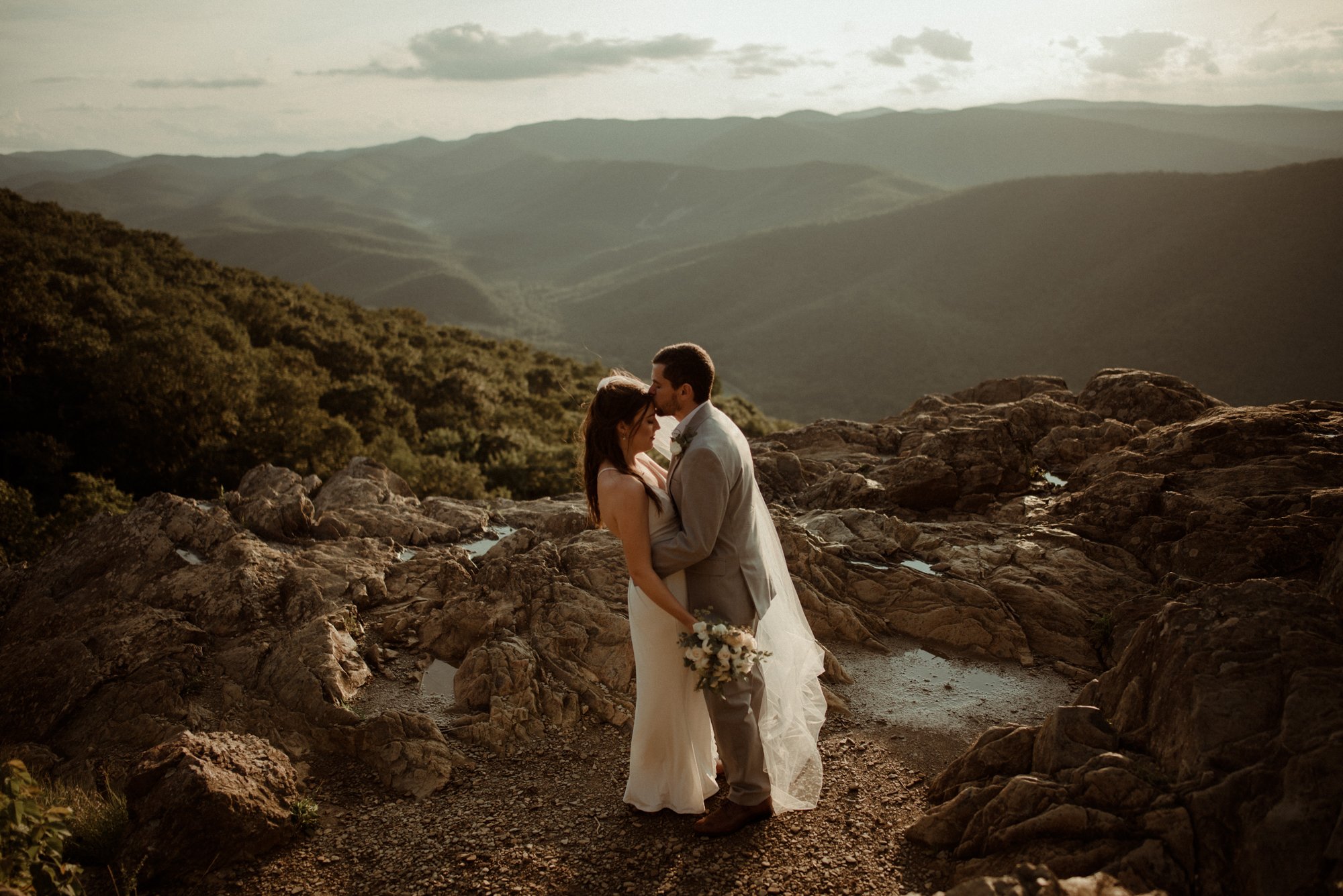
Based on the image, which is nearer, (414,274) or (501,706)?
(501,706)

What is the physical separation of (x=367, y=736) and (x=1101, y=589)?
7390 millimetres

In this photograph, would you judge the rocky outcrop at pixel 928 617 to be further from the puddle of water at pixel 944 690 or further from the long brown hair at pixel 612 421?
the long brown hair at pixel 612 421

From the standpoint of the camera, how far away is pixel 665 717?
5074 millimetres

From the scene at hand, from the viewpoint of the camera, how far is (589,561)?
8680 millimetres

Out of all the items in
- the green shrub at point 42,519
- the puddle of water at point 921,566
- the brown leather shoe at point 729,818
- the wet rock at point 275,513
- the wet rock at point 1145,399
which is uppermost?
the wet rock at point 1145,399

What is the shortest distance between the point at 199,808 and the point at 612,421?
349 centimetres

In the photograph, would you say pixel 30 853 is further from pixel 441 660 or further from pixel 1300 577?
pixel 1300 577

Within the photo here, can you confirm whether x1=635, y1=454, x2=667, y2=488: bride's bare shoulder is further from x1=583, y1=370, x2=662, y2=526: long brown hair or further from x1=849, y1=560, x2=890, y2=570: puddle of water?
x1=849, y1=560, x2=890, y2=570: puddle of water

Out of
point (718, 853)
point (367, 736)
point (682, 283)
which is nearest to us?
point (718, 853)

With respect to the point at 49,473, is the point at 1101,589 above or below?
above

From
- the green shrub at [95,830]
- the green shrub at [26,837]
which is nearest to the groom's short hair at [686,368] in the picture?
the green shrub at [26,837]

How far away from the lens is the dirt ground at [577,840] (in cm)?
479

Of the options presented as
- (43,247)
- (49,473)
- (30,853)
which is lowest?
(49,473)

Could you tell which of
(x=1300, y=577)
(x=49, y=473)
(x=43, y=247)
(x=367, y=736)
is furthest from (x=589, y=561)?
(x=43, y=247)
